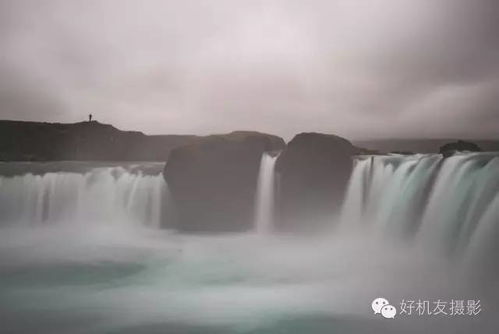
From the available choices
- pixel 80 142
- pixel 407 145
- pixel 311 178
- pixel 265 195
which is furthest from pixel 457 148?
pixel 80 142

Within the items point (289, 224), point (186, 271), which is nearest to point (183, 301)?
point (186, 271)

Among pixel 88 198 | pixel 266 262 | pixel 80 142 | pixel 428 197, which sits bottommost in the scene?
pixel 266 262

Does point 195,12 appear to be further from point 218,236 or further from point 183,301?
point 183,301

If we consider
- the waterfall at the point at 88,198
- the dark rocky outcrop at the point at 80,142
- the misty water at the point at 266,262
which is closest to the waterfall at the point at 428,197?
the misty water at the point at 266,262

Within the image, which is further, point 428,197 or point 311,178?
point 311,178

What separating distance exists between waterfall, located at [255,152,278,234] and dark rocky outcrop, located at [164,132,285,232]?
3 centimetres

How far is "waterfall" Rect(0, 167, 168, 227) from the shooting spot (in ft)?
9.12

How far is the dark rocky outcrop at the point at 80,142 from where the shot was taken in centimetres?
273

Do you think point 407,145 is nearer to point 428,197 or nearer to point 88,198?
point 428,197

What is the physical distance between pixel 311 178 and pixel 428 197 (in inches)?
22.0

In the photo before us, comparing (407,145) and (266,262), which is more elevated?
(407,145)

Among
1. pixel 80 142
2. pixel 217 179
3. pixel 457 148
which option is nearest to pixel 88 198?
pixel 80 142

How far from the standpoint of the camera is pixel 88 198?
283 centimetres

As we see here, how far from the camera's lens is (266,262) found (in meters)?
2.59
